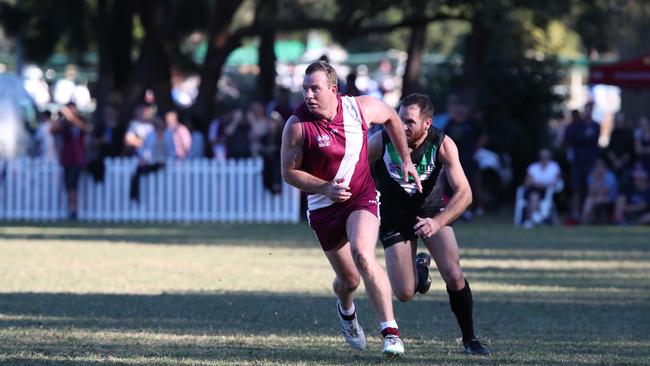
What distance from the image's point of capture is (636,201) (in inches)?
886

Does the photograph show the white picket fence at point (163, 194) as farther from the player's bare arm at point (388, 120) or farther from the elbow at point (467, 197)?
the player's bare arm at point (388, 120)

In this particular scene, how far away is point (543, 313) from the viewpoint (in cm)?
1102

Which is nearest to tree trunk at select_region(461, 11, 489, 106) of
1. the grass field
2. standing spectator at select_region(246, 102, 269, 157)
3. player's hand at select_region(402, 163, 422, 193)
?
standing spectator at select_region(246, 102, 269, 157)

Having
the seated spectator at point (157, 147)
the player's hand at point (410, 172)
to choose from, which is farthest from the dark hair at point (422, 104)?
the seated spectator at point (157, 147)

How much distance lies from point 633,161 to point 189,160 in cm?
788

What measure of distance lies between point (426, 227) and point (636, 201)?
49.0ft

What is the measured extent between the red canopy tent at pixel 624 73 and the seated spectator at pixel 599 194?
237 cm

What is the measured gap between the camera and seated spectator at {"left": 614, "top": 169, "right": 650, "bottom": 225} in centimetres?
2223

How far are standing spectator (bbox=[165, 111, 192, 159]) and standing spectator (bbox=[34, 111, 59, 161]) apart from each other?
7.71 ft

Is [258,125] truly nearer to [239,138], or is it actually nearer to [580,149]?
[239,138]

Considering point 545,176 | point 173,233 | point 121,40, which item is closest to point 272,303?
point 173,233

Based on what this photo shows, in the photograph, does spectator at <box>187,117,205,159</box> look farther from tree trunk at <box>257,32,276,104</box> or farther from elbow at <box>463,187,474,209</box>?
elbow at <box>463,187,474,209</box>

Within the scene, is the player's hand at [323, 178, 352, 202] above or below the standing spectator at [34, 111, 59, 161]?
above

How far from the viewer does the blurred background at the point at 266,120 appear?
74.6ft
